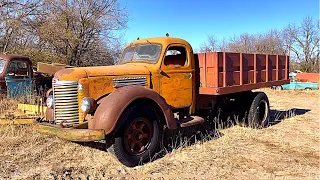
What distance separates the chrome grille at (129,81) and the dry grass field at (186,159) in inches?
46.9

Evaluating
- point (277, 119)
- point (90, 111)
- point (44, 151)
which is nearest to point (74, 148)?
point (44, 151)

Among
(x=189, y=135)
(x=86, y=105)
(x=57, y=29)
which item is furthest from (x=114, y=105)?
(x=57, y=29)

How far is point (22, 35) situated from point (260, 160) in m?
12.7

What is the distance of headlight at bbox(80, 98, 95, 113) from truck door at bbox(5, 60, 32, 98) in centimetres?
489

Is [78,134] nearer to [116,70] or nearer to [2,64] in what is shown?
[116,70]

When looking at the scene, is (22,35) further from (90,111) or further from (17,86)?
(90,111)

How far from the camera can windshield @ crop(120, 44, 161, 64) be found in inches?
215

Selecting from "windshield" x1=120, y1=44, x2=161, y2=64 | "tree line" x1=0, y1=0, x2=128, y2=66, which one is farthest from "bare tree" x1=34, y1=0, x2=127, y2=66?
"windshield" x1=120, y1=44, x2=161, y2=64

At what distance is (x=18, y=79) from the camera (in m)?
8.77

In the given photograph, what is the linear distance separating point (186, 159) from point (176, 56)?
2252 millimetres

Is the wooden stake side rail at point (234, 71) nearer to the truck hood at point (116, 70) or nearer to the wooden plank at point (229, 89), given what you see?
the wooden plank at point (229, 89)

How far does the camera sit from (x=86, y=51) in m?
15.1

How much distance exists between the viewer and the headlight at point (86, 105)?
4.18 metres

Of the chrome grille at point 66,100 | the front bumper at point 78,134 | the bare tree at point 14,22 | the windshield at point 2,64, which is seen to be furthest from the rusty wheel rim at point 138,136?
the bare tree at point 14,22
